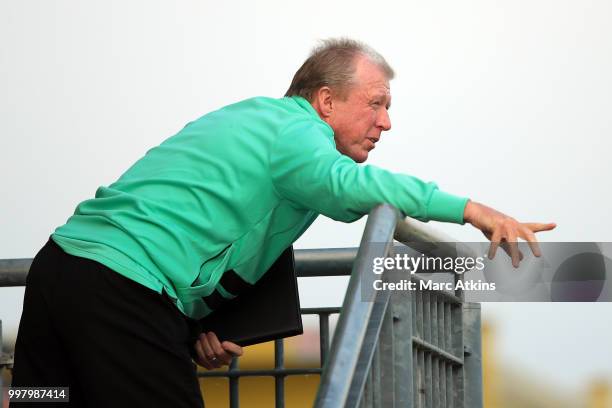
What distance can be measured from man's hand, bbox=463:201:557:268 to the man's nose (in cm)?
59

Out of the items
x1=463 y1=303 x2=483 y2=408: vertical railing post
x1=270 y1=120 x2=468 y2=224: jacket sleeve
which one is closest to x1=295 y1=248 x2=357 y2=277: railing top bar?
x1=463 y1=303 x2=483 y2=408: vertical railing post

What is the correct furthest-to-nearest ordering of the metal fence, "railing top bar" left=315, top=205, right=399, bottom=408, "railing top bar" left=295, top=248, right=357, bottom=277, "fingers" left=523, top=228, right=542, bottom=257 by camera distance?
"railing top bar" left=295, top=248, right=357, bottom=277
"fingers" left=523, top=228, right=542, bottom=257
the metal fence
"railing top bar" left=315, top=205, right=399, bottom=408

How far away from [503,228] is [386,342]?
0.32 m

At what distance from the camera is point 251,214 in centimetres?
276

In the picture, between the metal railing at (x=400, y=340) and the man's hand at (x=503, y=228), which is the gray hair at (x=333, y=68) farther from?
the man's hand at (x=503, y=228)

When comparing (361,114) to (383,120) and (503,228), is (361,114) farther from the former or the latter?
(503,228)

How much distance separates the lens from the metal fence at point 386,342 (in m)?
2.18

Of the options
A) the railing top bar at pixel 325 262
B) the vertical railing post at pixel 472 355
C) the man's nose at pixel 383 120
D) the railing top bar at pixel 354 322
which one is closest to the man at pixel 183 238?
the railing top bar at pixel 354 322

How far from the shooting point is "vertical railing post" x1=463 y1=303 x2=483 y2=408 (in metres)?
3.17

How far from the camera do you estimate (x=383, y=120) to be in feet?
10.3

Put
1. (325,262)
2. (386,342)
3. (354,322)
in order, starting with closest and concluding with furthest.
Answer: (354,322) → (386,342) → (325,262)

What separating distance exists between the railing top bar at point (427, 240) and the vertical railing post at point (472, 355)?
280mm

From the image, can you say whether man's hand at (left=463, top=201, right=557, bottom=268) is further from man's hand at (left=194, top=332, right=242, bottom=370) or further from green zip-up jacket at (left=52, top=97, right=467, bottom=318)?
man's hand at (left=194, top=332, right=242, bottom=370)

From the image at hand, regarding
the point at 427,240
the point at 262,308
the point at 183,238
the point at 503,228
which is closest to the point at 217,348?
the point at 262,308
